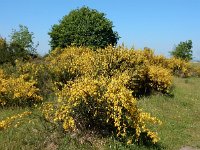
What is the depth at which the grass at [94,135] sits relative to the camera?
9.29 m

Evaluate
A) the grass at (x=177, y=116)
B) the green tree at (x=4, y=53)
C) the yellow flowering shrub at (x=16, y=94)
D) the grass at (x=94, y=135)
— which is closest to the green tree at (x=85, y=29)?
the green tree at (x=4, y=53)

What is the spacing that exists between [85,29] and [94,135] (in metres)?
20.8

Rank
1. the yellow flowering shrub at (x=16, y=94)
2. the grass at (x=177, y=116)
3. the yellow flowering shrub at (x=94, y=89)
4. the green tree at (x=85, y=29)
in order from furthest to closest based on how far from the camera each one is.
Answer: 1. the green tree at (x=85, y=29)
2. the yellow flowering shrub at (x=16, y=94)
3. the grass at (x=177, y=116)
4. the yellow flowering shrub at (x=94, y=89)

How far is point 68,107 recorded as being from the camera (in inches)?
376

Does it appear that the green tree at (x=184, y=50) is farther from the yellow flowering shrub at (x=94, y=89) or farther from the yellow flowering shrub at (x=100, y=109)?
the yellow flowering shrub at (x=100, y=109)

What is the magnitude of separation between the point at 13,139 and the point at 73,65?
7263 millimetres

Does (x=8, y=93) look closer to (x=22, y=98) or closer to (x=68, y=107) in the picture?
(x=22, y=98)

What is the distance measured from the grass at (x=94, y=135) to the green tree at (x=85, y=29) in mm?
14767

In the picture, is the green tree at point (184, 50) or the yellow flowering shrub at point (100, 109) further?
the green tree at point (184, 50)

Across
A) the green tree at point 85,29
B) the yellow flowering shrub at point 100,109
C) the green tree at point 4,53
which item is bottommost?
the yellow flowering shrub at point 100,109

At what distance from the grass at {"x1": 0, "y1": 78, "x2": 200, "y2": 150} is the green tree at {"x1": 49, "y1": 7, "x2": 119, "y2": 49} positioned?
1477 cm

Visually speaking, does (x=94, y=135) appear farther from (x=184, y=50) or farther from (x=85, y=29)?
(x=184, y=50)

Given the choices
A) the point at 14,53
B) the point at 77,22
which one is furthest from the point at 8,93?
the point at 77,22

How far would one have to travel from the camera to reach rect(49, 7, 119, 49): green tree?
3000 centimetres
